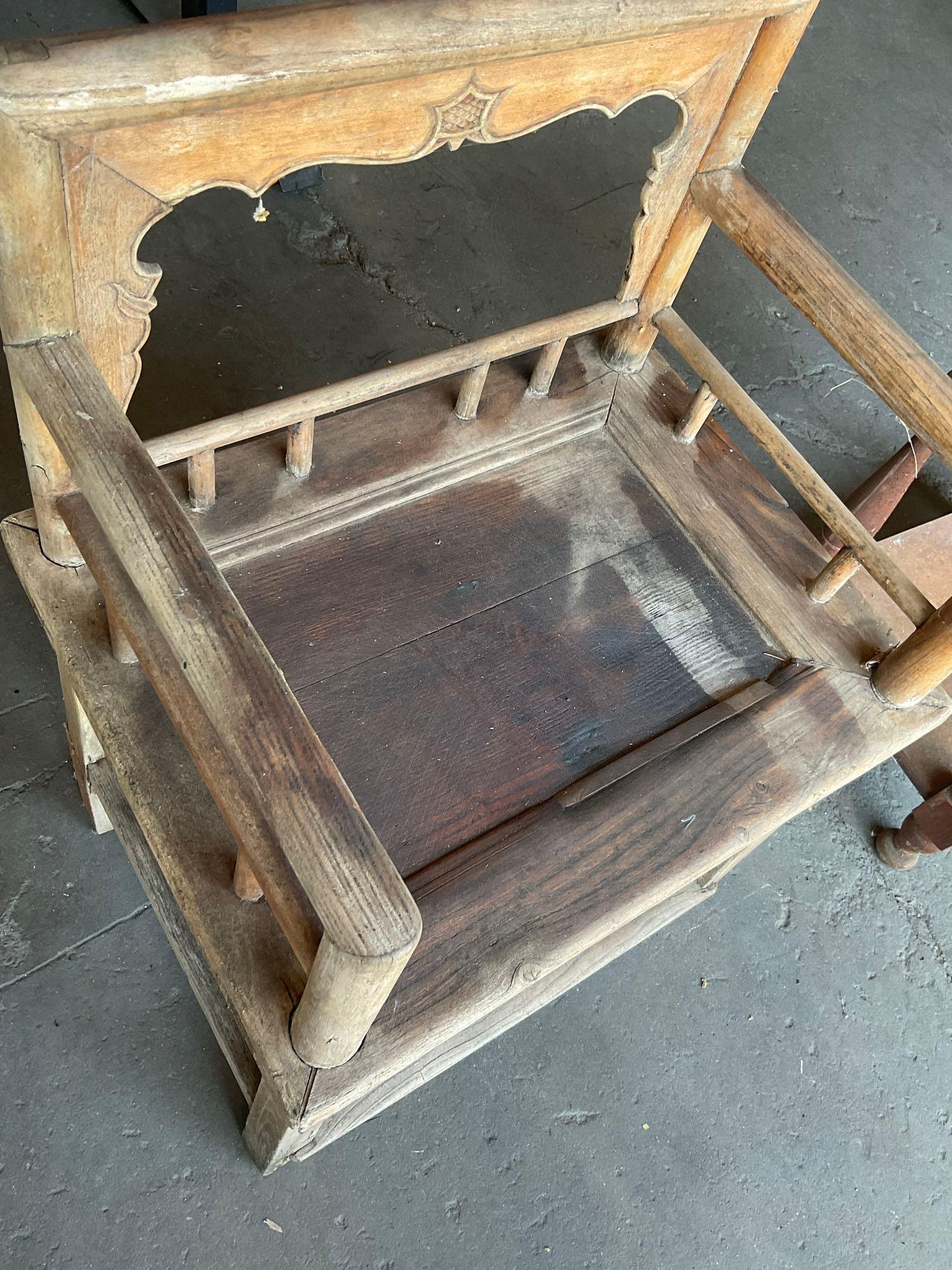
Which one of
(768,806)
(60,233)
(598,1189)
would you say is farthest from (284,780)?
(598,1189)

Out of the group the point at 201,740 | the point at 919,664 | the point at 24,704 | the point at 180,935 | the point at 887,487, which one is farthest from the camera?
the point at 887,487

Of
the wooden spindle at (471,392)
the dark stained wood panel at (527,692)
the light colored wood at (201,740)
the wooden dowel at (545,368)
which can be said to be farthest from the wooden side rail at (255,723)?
the wooden dowel at (545,368)

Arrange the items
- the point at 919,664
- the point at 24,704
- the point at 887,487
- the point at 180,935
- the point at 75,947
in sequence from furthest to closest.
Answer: the point at 887,487 → the point at 24,704 → the point at 75,947 → the point at 180,935 → the point at 919,664

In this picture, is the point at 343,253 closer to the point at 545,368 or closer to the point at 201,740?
the point at 545,368

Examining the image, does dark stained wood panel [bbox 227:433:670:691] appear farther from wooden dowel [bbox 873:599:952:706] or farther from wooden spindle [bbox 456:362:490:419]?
wooden dowel [bbox 873:599:952:706]

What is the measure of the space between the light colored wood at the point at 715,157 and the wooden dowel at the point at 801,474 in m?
0.03

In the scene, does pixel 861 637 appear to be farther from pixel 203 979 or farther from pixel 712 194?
pixel 203 979

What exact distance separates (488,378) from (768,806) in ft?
2.04

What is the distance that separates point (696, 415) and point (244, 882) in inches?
30.7

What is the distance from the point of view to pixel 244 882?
977 mm

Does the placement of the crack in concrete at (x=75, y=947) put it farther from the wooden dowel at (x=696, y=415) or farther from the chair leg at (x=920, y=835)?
the chair leg at (x=920, y=835)

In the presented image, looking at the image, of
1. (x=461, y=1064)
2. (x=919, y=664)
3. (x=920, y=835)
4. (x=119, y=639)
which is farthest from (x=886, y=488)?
(x=119, y=639)

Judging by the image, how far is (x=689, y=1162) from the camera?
152cm

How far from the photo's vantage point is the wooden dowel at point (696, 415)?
1.29 m
